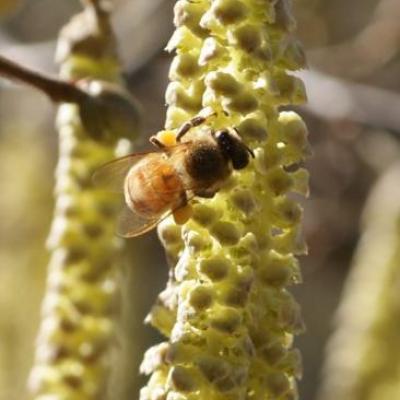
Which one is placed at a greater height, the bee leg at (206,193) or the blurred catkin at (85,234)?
the blurred catkin at (85,234)

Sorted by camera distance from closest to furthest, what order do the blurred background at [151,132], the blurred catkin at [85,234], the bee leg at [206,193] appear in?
the bee leg at [206,193] → the blurred catkin at [85,234] → the blurred background at [151,132]

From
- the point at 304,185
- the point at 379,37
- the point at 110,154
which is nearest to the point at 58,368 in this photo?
the point at 110,154

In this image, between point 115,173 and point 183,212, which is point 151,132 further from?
point 183,212

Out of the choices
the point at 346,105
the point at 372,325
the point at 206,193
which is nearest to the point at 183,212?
the point at 206,193

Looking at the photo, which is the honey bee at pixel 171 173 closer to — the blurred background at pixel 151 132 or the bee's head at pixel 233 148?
the bee's head at pixel 233 148

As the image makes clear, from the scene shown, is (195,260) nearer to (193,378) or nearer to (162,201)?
(193,378)

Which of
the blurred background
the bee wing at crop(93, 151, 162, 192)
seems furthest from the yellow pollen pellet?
the blurred background

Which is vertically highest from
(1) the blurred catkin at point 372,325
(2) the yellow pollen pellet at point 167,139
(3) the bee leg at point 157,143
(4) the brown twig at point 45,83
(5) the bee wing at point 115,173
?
(1) the blurred catkin at point 372,325

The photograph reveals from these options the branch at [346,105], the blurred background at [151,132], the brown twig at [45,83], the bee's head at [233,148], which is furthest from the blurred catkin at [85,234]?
the branch at [346,105]
